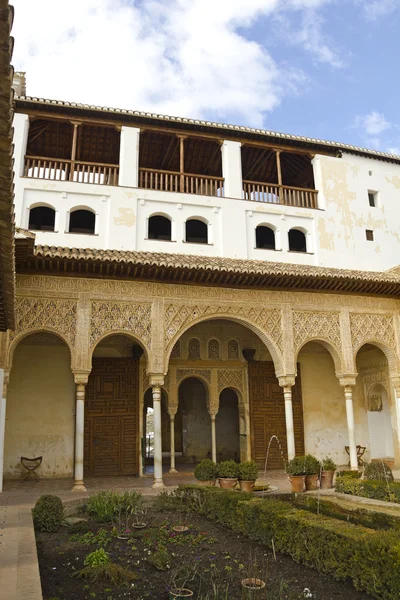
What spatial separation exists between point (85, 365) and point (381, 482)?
6717mm

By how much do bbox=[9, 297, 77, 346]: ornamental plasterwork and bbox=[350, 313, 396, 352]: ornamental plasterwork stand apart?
24.9ft

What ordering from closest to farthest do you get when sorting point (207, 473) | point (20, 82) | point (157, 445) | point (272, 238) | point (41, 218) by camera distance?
point (207, 473) < point (157, 445) < point (41, 218) < point (20, 82) < point (272, 238)

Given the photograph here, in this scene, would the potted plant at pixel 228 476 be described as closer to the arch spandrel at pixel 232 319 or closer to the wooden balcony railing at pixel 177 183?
the arch spandrel at pixel 232 319

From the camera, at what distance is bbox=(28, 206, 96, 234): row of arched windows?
57.0ft

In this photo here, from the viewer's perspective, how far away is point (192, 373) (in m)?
15.8

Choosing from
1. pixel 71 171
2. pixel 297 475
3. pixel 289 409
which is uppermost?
pixel 71 171

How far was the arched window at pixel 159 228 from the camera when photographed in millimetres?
18411

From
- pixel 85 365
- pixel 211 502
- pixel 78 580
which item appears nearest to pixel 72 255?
pixel 85 365

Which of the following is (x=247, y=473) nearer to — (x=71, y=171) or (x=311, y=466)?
(x=311, y=466)

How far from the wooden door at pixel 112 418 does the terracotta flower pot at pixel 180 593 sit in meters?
10.00

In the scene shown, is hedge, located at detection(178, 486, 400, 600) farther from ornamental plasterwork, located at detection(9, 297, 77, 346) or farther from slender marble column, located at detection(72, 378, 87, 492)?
ornamental plasterwork, located at detection(9, 297, 77, 346)

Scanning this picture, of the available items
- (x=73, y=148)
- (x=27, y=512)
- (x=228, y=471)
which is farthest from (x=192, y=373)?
(x=27, y=512)

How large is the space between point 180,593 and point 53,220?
50.2 ft

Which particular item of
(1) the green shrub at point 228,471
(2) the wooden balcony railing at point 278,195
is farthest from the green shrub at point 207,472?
(2) the wooden balcony railing at point 278,195
